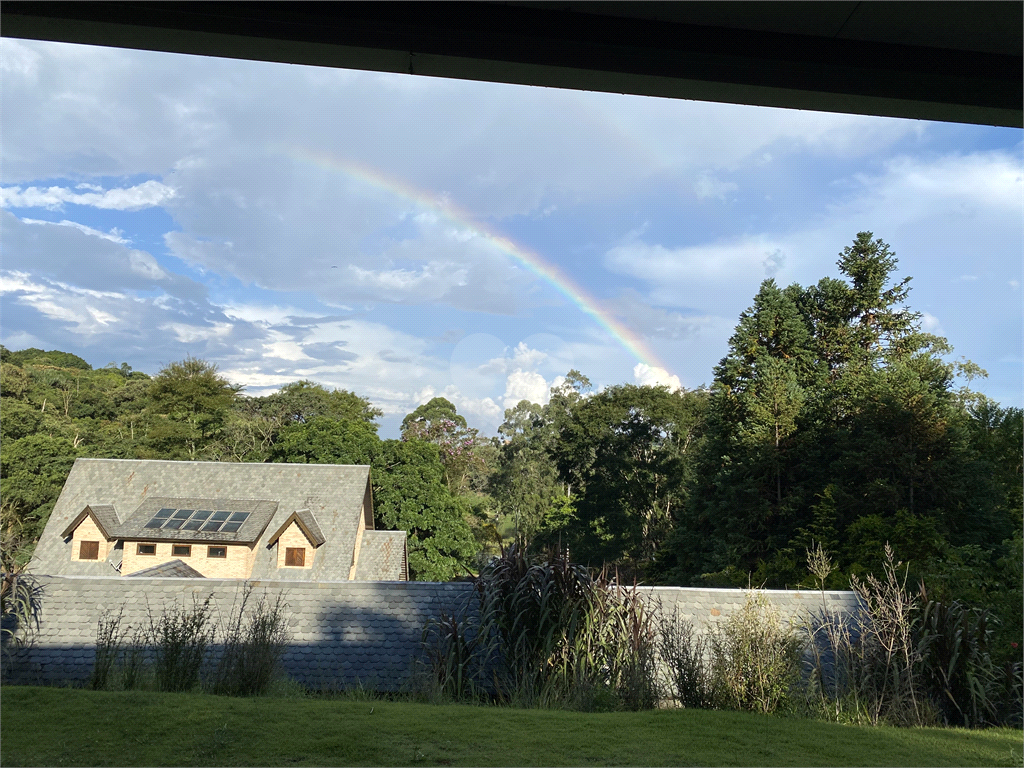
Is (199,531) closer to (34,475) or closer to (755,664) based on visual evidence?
(34,475)

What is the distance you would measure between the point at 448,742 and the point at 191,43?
8.42 feet

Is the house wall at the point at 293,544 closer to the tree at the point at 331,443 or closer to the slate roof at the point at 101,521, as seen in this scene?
the slate roof at the point at 101,521

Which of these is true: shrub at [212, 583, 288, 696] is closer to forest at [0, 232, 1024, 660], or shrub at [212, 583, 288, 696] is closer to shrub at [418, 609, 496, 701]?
shrub at [418, 609, 496, 701]

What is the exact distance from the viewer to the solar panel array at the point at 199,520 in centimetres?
2044

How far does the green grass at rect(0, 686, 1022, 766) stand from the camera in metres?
2.41

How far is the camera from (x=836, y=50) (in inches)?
61.4

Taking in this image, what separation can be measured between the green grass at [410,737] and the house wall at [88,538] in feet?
67.9

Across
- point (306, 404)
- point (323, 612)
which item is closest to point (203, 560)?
point (323, 612)

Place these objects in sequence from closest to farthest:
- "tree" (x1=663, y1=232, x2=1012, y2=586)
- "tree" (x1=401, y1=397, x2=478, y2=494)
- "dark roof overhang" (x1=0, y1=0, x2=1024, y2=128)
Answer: "dark roof overhang" (x1=0, y1=0, x2=1024, y2=128) < "tree" (x1=663, y1=232, x2=1012, y2=586) < "tree" (x1=401, y1=397, x2=478, y2=494)

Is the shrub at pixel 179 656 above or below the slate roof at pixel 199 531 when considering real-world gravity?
below

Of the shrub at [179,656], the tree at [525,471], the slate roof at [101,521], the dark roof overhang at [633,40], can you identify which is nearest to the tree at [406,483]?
the tree at [525,471]

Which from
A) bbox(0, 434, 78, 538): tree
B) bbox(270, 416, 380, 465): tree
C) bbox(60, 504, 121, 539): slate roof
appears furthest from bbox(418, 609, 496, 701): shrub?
bbox(0, 434, 78, 538): tree

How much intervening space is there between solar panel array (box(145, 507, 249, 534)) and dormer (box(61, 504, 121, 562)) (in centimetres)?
148

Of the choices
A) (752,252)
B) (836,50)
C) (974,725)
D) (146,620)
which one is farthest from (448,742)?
(752,252)
